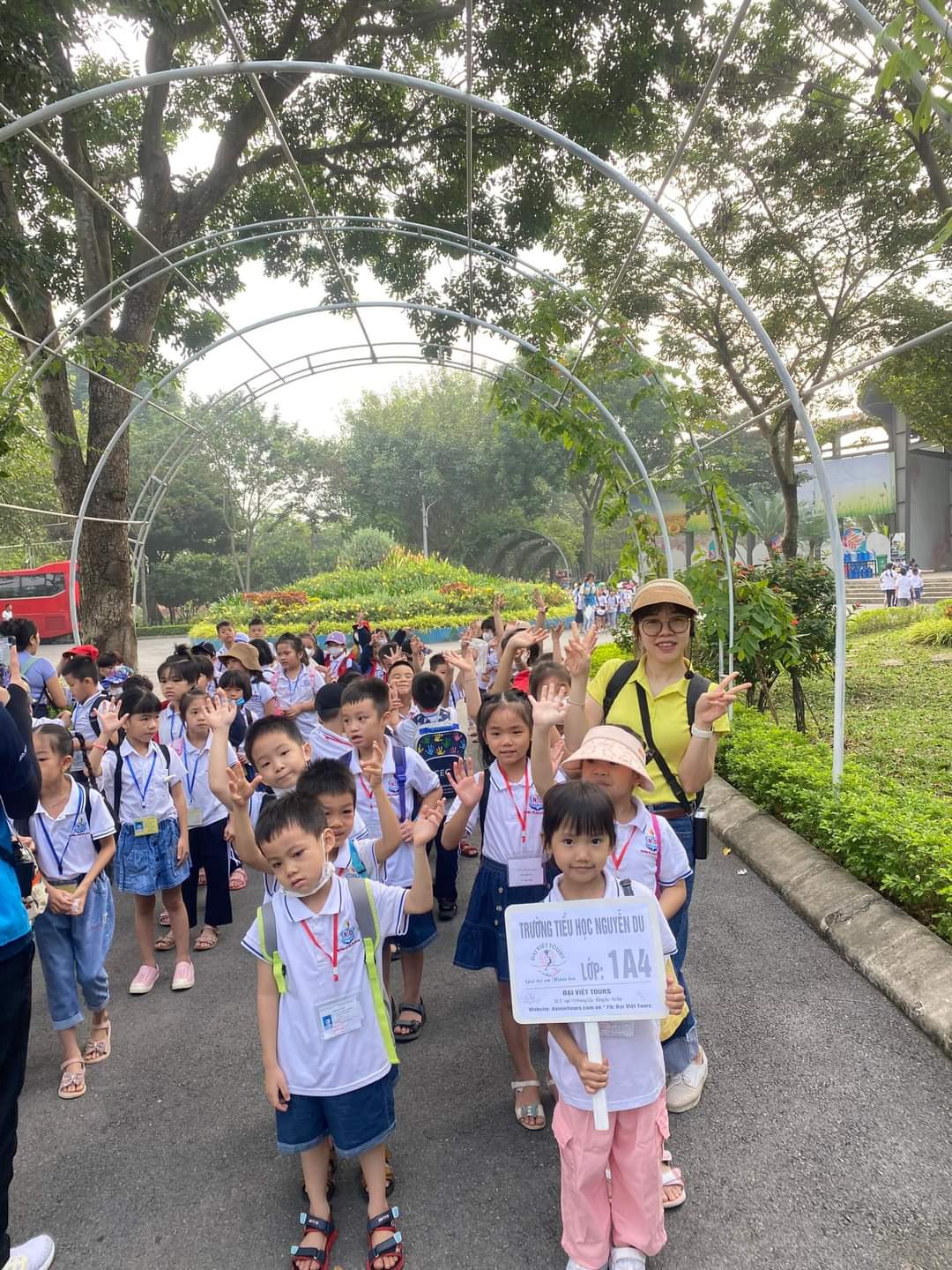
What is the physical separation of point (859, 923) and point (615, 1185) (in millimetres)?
2234

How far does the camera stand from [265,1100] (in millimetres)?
2887

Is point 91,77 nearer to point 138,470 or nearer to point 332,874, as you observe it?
point 332,874

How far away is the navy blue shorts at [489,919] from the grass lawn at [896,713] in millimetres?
3391

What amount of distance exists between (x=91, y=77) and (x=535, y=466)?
3219cm

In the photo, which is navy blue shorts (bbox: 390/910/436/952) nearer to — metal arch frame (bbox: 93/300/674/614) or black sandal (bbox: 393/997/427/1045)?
black sandal (bbox: 393/997/427/1045)

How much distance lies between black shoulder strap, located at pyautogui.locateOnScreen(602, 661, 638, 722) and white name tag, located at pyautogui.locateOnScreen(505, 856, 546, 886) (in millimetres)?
584

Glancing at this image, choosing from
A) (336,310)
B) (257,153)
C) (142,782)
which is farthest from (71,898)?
(257,153)

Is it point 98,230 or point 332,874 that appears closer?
point 332,874

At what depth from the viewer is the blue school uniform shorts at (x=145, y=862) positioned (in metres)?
3.79

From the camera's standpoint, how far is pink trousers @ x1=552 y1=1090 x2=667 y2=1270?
2.01 meters

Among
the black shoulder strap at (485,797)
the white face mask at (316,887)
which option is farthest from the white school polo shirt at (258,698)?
the white face mask at (316,887)

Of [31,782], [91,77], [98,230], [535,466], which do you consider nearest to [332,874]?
[31,782]

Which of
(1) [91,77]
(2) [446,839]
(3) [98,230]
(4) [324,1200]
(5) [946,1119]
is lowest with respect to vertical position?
(5) [946,1119]

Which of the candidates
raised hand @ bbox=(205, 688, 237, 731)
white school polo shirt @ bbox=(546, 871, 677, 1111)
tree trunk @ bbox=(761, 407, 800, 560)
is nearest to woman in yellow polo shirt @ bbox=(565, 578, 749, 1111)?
white school polo shirt @ bbox=(546, 871, 677, 1111)
